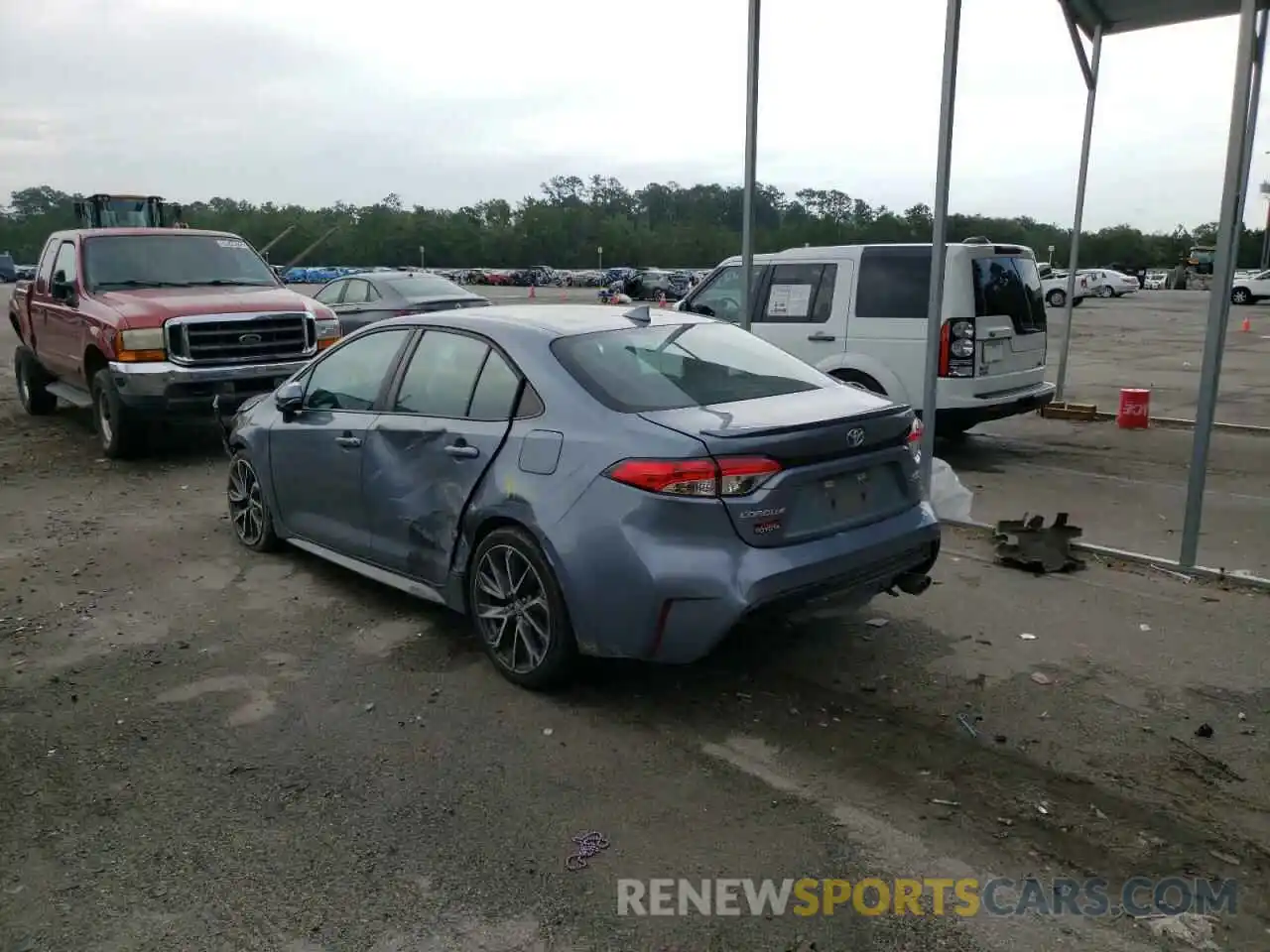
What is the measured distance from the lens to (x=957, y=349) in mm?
8797

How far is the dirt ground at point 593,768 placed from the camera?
119 inches

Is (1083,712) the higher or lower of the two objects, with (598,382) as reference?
lower

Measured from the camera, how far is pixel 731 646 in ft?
16.3

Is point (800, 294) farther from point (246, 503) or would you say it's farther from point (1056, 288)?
point (1056, 288)

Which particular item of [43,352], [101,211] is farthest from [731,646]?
[101,211]

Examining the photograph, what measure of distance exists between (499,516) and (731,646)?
1354mm

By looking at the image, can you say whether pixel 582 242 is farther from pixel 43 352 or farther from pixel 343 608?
pixel 343 608

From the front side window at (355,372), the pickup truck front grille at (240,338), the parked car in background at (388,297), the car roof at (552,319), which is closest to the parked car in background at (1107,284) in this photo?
the parked car in background at (388,297)

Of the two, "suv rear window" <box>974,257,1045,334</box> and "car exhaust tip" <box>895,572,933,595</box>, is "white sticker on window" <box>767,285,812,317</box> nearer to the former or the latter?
"suv rear window" <box>974,257,1045,334</box>

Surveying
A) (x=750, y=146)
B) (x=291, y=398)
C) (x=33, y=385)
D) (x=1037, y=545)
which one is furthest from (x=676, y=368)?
(x=33, y=385)

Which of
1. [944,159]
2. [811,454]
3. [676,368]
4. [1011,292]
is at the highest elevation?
[944,159]

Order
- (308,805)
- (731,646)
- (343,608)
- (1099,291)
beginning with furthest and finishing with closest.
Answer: (1099,291) < (343,608) < (731,646) < (308,805)

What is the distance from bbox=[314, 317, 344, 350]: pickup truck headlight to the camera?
1047 centimetres

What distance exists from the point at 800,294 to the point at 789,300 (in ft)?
0.40
